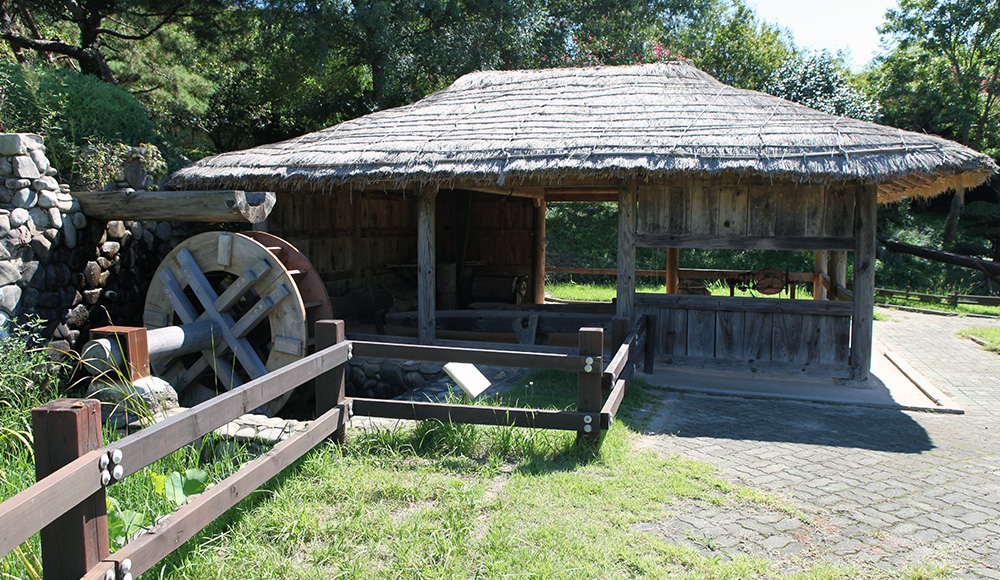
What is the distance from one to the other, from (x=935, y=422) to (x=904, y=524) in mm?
2661

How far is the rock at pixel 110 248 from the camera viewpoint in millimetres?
6940

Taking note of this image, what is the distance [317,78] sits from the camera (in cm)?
1748

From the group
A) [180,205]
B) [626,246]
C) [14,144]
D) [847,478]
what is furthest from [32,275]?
[847,478]

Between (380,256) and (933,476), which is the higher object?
(380,256)

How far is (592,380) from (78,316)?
5146mm

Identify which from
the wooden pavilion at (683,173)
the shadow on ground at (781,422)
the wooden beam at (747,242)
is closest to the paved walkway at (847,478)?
the shadow on ground at (781,422)

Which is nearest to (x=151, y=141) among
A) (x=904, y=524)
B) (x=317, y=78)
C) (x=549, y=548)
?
(x=549, y=548)

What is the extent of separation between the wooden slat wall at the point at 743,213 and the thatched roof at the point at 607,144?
468 mm

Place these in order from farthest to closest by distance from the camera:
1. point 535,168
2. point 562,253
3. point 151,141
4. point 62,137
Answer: point 562,253
point 151,141
point 62,137
point 535,168

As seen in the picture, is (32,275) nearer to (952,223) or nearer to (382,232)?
(382,232)

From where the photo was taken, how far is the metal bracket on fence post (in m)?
4.27

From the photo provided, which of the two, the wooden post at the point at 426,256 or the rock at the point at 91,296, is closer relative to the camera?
the rock at the point at 91,296

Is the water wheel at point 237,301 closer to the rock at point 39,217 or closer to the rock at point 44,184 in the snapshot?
the rock at point 39,217

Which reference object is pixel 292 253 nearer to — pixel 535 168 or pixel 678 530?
pixel 535 168
